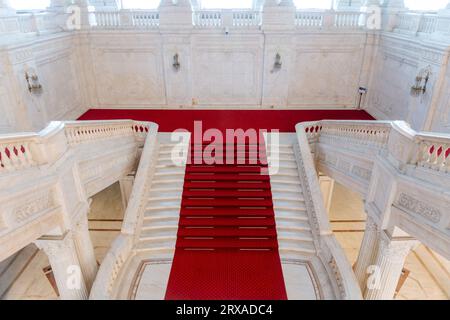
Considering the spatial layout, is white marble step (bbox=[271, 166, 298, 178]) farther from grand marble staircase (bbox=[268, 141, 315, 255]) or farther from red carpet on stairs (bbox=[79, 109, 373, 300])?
red carpet on stairs (bbox=[79, 109, 373, 300])

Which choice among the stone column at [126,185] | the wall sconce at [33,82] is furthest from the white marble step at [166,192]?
the wall sconce at [33,82]

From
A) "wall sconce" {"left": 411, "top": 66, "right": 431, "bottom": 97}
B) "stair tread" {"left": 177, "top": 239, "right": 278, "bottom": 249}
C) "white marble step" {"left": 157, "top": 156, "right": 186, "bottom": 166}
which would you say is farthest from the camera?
"white marble step" {"left": 157, "top": 156, "right": 186, "bottom": 166}

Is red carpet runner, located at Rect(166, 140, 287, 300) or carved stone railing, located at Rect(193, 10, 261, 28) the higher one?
carved stone railing, located at Rect(193, 10, 261, 28)

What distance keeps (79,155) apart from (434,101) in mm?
8540

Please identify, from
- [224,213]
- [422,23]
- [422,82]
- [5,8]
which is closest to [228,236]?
[224,213]

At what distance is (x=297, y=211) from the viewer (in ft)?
26.1

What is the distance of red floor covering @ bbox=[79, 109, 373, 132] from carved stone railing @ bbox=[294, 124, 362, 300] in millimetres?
1806

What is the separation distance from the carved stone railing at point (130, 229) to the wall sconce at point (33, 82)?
9.08 ft

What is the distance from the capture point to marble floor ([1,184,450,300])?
20.9 feet

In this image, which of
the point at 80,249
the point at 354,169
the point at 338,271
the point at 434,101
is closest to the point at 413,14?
the point at 434,101

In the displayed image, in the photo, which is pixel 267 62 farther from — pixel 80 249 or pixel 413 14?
pixel 80 249

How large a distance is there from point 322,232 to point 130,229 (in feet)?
13.9

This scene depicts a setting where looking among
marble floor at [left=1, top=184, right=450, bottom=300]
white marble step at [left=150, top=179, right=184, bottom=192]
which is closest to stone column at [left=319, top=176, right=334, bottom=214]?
marble floor at [left=1, top=184, right=450, bottom=300]

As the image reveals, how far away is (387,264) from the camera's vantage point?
6.13 m
